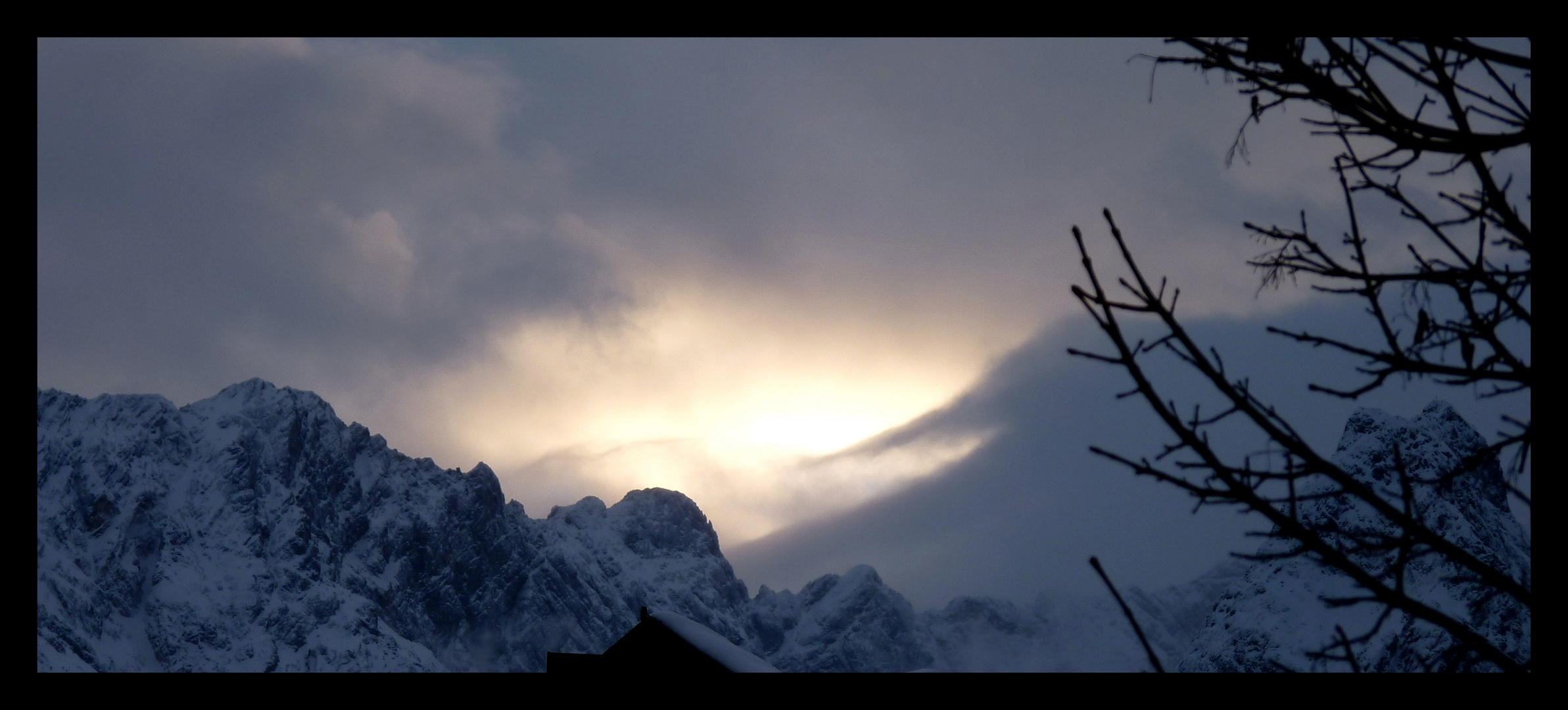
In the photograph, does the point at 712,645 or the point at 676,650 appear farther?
the point at 712,645

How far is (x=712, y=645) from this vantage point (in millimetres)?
5355

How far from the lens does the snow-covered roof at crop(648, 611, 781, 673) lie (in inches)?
195

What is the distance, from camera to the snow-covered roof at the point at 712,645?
4961 mm

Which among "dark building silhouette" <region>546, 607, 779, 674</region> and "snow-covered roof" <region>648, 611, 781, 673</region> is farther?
"snow-covered roof" <region>648, 611, 781, 673</region>

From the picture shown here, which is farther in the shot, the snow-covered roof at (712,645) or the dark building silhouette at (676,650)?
the snow-covered roof at (712,645)
